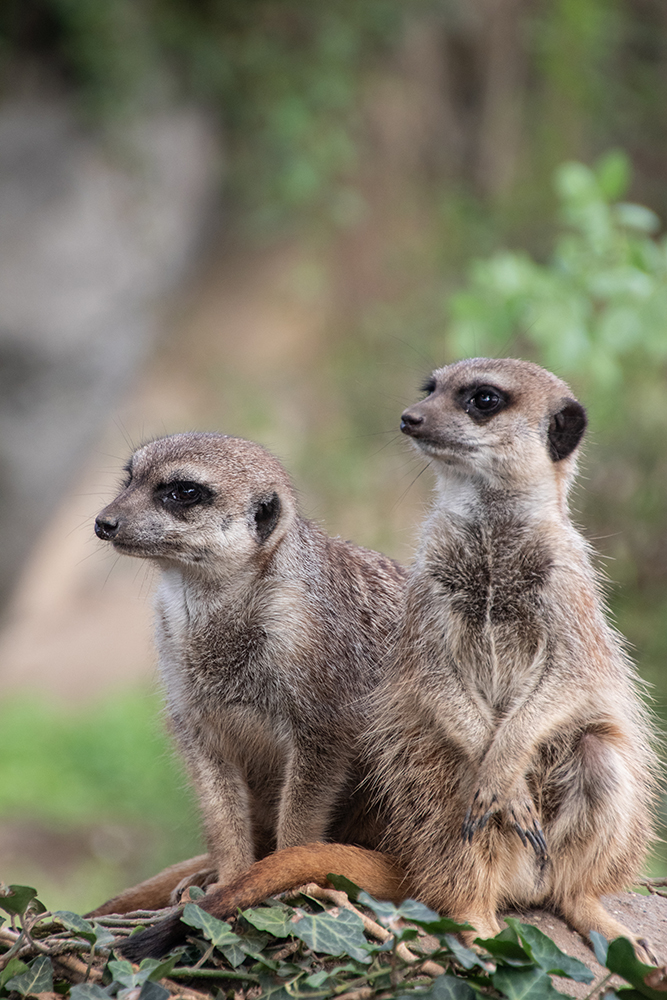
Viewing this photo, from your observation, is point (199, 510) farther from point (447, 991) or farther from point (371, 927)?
point (447, 991)

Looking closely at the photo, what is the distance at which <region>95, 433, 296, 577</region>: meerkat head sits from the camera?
220 cm

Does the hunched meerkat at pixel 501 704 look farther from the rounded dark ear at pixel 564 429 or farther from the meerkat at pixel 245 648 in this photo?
the meerkat at pixel 245 648

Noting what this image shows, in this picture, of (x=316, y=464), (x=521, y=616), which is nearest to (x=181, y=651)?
(x=521, y=616)

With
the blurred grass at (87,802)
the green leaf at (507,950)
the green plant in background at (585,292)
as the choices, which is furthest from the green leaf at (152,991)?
the blurred grass at (87,802)

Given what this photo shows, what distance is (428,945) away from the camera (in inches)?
71.9

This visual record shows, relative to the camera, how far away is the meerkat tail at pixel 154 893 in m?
2.30

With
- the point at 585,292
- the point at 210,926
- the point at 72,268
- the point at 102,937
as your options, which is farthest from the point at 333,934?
the point at 72,268

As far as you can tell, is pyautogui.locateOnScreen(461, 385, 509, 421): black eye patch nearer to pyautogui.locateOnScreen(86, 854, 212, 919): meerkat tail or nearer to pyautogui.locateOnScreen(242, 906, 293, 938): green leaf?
pyautogui.locateOnScreen(242, 906, 293, 938): green leaf

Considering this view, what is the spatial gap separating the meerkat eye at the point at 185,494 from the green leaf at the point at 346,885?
819 millimetres

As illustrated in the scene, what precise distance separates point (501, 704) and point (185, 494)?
0.79 m

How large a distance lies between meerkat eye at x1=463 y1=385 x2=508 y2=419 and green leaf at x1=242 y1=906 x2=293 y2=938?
1.02 m

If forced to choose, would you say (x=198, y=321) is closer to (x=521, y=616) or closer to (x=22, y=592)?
(x=22, y=592)

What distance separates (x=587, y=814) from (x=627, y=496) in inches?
112

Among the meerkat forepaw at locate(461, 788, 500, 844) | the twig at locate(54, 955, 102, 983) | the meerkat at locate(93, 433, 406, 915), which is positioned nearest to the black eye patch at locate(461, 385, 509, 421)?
the meerkat at locate(93, 433, 406, 915)
